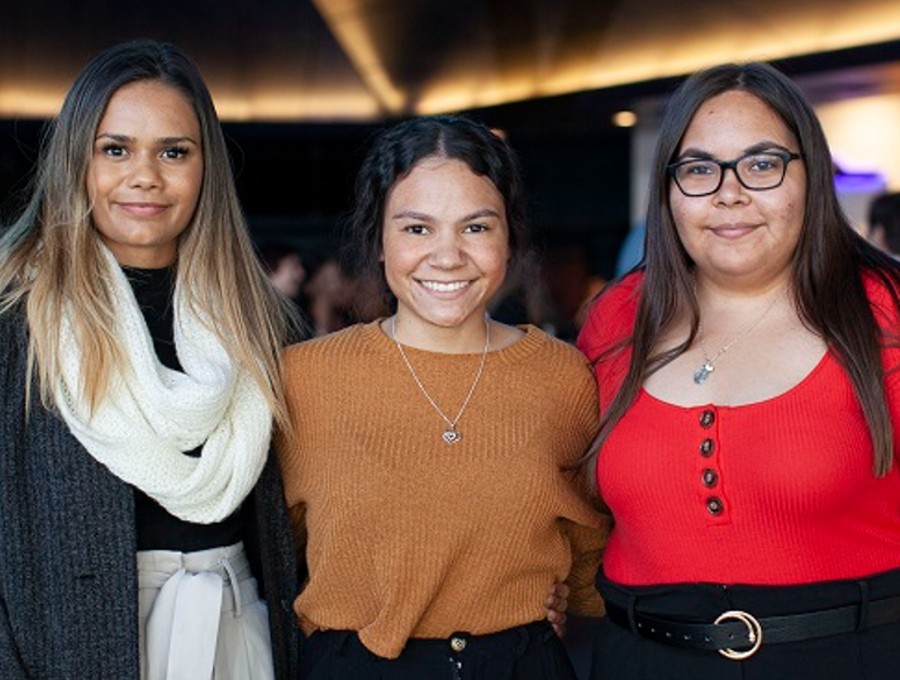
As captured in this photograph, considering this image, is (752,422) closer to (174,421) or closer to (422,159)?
(422,159)

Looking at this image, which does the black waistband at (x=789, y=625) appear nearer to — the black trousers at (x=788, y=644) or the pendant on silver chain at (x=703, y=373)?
the black trousers at (x=788, y=644)

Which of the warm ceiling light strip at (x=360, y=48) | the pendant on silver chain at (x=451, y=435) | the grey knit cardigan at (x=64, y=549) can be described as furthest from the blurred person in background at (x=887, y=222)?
the warm ceiling light strip at (x=360, y=48)

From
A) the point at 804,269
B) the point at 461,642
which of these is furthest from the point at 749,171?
the point at 461,642

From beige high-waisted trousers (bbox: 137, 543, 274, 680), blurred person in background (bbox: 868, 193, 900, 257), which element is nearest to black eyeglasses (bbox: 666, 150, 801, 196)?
beige high-waisted trousers (bbox: 137, 543, 274, 680)

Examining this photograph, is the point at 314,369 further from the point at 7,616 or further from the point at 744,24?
the point at 744,24

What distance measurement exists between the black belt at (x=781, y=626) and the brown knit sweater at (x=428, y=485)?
38cm

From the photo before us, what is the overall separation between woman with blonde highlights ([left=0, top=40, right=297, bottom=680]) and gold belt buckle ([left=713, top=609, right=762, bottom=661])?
836mm

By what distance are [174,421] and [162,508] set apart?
0.19 metres

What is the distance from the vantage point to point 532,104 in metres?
8.31

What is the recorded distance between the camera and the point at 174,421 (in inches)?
89.4

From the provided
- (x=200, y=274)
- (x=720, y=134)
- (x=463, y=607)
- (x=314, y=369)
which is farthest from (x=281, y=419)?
(x=720, y=134)

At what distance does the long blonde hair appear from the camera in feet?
7.52

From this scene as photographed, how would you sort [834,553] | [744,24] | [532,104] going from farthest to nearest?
1. [532,104]
2. [744,24]
3. [834,553]

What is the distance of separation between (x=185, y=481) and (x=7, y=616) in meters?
0.37
